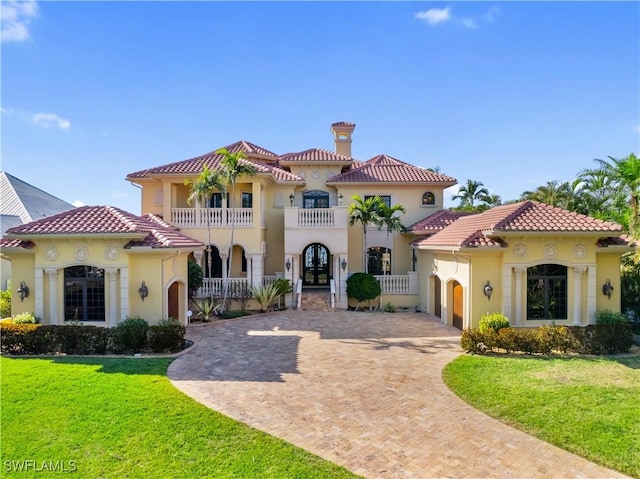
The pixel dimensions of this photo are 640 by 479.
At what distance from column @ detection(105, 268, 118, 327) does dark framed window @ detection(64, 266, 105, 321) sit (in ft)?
1.64

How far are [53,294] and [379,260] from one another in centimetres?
1889

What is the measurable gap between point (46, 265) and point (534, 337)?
19154 mm

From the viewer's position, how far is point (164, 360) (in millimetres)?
12398

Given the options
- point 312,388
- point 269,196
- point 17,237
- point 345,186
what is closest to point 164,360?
point 312,388

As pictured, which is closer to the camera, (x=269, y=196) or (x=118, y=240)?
(x=118, y=240)

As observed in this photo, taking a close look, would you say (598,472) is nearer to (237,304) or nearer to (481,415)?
(481,415)

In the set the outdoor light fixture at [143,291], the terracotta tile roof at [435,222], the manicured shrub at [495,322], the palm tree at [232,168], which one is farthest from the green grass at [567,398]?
the palm tree at [232,168]

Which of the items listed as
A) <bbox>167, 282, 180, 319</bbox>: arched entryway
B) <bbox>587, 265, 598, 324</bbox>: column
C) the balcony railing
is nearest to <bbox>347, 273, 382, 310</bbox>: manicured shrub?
the balcony railing

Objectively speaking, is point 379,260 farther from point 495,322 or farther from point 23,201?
point 23,201

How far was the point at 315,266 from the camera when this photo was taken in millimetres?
26859

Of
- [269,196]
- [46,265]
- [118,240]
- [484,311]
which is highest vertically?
[269,196]

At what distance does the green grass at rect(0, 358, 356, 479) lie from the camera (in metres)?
6.65

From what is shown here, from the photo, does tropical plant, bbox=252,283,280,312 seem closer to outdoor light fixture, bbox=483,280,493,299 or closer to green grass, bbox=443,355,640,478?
outdoor light fixture, bbox=483,280,493,299

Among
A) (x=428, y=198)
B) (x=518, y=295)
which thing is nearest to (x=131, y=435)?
(x=518, y=295)
